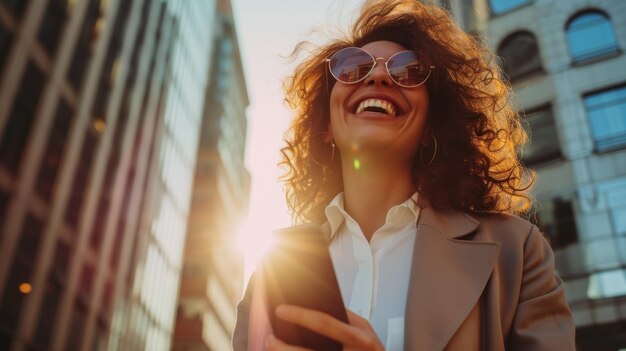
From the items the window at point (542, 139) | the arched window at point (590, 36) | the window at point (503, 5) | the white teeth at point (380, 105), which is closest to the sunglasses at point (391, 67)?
the white teeth at point (380, 105)

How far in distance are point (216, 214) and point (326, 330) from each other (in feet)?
178

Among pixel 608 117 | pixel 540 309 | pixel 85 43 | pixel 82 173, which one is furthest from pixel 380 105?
pixel 85 43

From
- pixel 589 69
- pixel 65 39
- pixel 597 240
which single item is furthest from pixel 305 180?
pixel 65 39

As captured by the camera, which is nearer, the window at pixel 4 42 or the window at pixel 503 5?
the window at pixel 4 42

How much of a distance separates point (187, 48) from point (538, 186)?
3042 centimetres

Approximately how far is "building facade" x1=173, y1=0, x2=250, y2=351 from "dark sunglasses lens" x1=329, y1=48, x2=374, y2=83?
47.7 metres

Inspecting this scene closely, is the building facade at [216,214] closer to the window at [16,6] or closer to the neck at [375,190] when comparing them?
the window at [16,6]

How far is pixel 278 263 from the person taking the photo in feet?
4.32

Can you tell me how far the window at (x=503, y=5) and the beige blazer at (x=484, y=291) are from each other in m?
18.0

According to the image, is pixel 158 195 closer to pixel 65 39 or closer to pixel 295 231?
pixel 65 39

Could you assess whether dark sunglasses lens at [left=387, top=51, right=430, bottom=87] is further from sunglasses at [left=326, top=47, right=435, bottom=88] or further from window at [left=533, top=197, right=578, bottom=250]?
window at [left=533, top=197, right=578, bottom=250]

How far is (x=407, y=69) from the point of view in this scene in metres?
2.39

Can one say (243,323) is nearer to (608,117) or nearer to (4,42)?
(608,117)

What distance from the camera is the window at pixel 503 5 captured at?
60.0 feet
